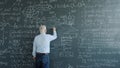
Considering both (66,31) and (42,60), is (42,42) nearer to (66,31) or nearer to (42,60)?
(42,60)

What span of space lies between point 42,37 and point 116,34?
148cm

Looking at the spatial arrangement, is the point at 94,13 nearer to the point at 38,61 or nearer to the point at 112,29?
the point at 112,29

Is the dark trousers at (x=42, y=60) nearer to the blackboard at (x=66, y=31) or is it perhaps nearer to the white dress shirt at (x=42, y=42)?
the white dress shirt at (x=42, y=42)

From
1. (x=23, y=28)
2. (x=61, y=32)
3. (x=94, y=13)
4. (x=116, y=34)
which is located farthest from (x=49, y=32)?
(x=116, y=34)

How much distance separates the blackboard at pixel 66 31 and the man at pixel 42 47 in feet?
0.68

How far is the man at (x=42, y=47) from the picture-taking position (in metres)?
4.87

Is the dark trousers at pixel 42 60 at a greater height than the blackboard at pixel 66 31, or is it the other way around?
the blackboard at pixel 66 31

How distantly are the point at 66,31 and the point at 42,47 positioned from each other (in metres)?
0.61

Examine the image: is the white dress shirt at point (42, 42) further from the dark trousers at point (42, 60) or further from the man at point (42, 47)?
the dark trousers at point (42, 60)

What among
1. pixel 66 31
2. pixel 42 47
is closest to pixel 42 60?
pixel 42 47

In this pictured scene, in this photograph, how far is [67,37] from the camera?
504 centimetres

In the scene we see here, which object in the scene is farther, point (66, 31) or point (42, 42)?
point (66, 31)

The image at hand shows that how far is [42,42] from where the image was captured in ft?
16.0

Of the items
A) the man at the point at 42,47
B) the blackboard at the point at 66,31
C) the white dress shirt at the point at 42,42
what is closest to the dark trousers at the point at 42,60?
the man at the point at 42,47
